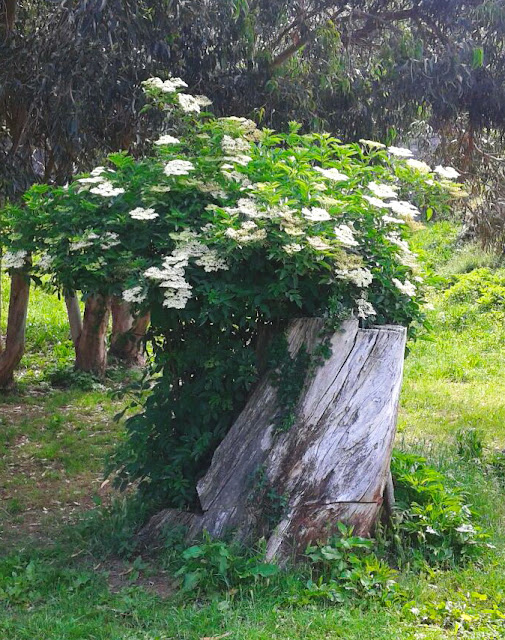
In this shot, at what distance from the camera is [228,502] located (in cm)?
472

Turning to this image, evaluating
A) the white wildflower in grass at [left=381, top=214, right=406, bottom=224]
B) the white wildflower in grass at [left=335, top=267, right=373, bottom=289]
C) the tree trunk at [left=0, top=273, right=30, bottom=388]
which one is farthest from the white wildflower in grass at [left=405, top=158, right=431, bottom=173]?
the tree trunk at [left=0, top=273, right=30, bottom=388]

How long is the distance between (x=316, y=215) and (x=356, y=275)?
1.43 feet

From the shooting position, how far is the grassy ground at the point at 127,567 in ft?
13.0

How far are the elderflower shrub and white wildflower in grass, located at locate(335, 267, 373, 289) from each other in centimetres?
1

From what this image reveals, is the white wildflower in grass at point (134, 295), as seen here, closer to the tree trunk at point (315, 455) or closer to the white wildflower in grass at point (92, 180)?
the white wildflower in grass at point (92, 180)

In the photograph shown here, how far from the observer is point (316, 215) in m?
4.20

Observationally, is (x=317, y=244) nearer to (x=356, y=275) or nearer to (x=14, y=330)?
(x=356, y=275)

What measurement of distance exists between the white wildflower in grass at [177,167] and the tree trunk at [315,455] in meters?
1.06

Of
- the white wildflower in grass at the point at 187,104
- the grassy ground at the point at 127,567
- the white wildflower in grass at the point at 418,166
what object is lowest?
the grassy ground at the point at 127,567

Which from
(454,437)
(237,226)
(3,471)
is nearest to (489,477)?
(454,437)

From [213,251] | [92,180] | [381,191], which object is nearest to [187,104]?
[92,180]

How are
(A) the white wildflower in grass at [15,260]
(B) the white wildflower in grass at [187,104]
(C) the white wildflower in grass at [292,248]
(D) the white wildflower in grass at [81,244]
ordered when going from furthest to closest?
(B) the white wildflower in grass at [187,104]
(A) the white wildflower in grass at [15,260]
(D) the white wildflower in grass at [81,244]
(C) the white wildflower in grass at [292,248]

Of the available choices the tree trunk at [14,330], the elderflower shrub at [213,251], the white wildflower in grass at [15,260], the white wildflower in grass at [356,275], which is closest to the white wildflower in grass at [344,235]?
the elderflower shrub at [213,251]

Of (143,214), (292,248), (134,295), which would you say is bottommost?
(134,295)
